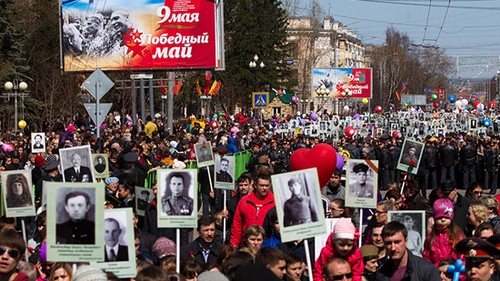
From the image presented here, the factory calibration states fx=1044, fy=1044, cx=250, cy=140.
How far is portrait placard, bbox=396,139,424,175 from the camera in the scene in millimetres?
15984

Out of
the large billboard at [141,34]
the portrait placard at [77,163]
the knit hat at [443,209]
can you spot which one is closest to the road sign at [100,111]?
the portrait placard at [77,163]

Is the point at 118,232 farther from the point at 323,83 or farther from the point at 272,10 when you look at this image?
the point at 272,10

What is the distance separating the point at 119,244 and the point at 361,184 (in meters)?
4.37

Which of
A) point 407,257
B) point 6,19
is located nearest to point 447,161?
point 407,257

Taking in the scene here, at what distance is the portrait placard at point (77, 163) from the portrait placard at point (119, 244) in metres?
5.96

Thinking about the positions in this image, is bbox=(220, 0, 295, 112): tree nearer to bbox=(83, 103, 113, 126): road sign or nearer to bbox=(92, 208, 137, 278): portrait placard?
bbox=(83, 103, 113, 126): road sign

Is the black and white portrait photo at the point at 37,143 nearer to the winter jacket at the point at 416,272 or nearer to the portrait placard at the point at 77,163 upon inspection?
the portrait placard at the point at 77,163

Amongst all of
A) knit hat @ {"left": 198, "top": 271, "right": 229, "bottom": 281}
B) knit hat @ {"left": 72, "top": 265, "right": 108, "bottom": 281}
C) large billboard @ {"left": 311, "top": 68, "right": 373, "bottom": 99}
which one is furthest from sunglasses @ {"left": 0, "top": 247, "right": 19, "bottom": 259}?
large billboard @ {"left": 311, "top": 68, "right": 373, "bottom": 99}

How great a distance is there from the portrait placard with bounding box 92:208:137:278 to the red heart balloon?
5262mm

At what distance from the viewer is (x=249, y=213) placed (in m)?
11.0

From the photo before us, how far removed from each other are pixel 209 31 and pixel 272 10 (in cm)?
3926

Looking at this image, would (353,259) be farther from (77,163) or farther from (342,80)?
(342,80)

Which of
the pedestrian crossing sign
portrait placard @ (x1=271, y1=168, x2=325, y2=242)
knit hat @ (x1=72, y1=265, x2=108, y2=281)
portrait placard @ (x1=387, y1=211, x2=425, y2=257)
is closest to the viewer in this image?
knit hat @ (x1=72, y1=265, x2=108, y2=281)

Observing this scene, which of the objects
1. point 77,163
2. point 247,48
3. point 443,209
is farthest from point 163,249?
point 247,48
